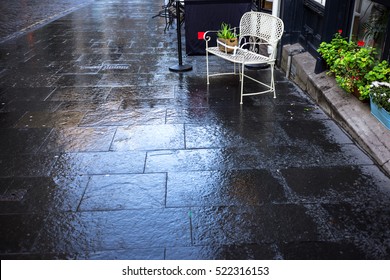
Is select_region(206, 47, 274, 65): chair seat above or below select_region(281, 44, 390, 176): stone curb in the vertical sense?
above

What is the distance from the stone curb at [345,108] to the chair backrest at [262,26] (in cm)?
59

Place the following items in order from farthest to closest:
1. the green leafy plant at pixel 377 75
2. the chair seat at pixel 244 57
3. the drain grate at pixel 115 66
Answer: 1. the drain grate at pixel 115 66
2. the chair seat at pixel 244 57
3. the green leafy plant at pixel 377 75

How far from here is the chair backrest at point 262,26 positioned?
254 inches

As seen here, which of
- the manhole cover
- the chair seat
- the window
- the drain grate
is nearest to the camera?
the manhole cover

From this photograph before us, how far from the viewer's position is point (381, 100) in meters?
4.37

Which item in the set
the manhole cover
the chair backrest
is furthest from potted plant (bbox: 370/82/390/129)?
the manhole cover

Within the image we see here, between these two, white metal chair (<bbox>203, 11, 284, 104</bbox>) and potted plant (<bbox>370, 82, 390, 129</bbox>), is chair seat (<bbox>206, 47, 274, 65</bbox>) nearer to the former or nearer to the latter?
white metal chair (<bbox>203, 11, 284, 104</bbox>)

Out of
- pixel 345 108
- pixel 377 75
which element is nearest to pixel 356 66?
pixel 377 75

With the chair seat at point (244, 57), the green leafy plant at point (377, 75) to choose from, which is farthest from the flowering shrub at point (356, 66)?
the chair seat at point (244, 57)

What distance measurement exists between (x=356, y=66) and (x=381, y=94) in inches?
27.4

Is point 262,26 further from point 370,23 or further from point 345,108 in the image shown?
point 345,108

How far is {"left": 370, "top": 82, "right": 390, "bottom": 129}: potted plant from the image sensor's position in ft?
14.2

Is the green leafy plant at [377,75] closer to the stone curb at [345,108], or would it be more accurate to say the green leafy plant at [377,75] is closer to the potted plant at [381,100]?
the potted plant at [381,100]

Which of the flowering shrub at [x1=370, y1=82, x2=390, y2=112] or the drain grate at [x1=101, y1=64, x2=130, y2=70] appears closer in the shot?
the flowering shrub at [x1=370, y1=82, x2=390, y2=112]
